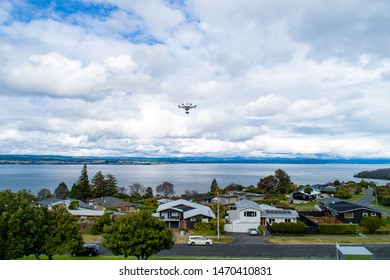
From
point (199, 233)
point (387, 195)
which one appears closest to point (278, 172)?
point (387, 195)

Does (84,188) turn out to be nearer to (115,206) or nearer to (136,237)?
(115,206)

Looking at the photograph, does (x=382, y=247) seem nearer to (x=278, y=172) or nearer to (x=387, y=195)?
(x=387, y=195)

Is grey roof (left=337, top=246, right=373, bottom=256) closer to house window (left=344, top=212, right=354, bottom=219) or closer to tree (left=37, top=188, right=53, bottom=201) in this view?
house window (left=344, top=212, right=354, bottom=219)

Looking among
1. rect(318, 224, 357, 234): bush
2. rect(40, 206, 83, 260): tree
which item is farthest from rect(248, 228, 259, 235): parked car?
rect(40, 206, 83, 260): tree

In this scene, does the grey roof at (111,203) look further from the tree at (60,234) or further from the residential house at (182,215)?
the tree at (60,234)

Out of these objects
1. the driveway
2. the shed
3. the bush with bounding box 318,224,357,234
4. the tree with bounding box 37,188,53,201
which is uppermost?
the shed

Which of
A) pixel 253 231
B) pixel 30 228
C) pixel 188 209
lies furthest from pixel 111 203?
pixel 30 228

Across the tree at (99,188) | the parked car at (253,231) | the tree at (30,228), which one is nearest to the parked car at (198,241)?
the parked car at (253,231)
